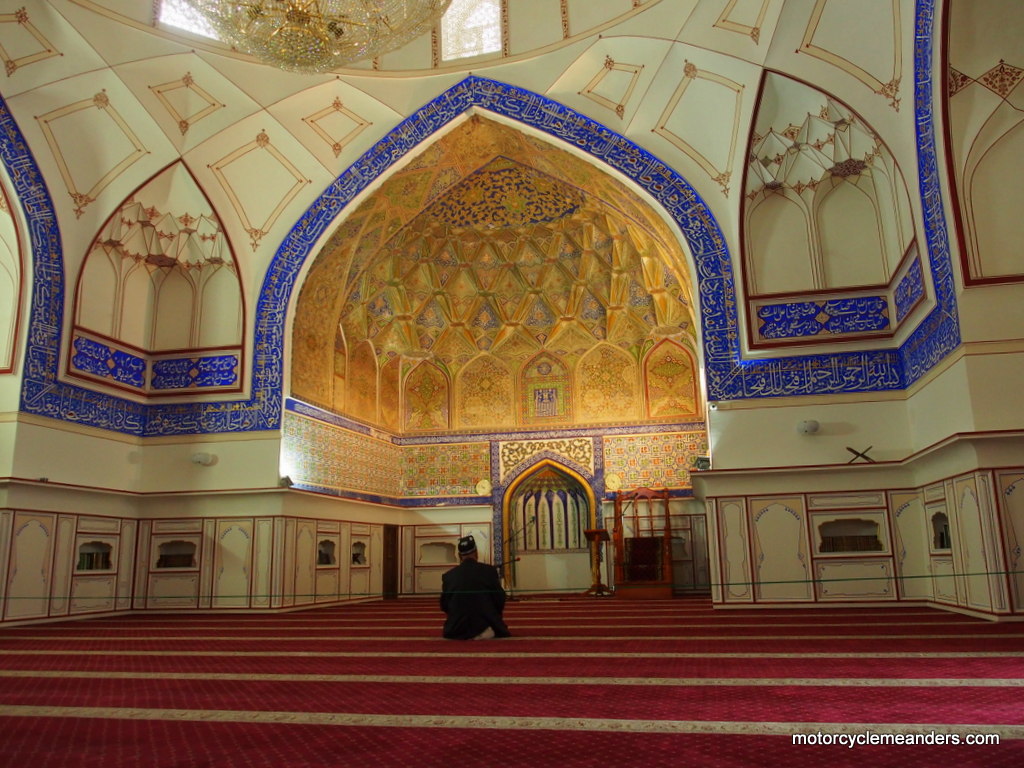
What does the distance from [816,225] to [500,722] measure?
6.62 meters

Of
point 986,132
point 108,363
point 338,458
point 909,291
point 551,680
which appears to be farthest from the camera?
point 338,458

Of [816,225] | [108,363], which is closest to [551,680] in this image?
[816,225]

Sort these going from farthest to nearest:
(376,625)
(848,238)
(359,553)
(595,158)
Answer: (359,553)
(595,158)
(848,238)
(376,625)

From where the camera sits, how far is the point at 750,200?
26.5ft

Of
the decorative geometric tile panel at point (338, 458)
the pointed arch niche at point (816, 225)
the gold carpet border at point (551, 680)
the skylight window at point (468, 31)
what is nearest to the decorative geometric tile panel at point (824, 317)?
the pointed arch niche at point (816, 225)

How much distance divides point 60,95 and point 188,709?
667 centimetres

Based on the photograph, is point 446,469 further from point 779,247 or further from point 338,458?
A: point 779,247

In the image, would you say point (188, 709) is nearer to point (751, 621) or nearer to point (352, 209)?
point (751, 621)

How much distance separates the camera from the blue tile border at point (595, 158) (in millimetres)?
6363

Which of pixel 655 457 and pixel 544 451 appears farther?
pixel 544 451

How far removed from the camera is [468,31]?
28.7 feet

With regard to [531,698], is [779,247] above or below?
above

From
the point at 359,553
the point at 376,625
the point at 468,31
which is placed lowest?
the point at 376,625

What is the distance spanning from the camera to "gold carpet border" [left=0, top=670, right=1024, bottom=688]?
10.3ft
